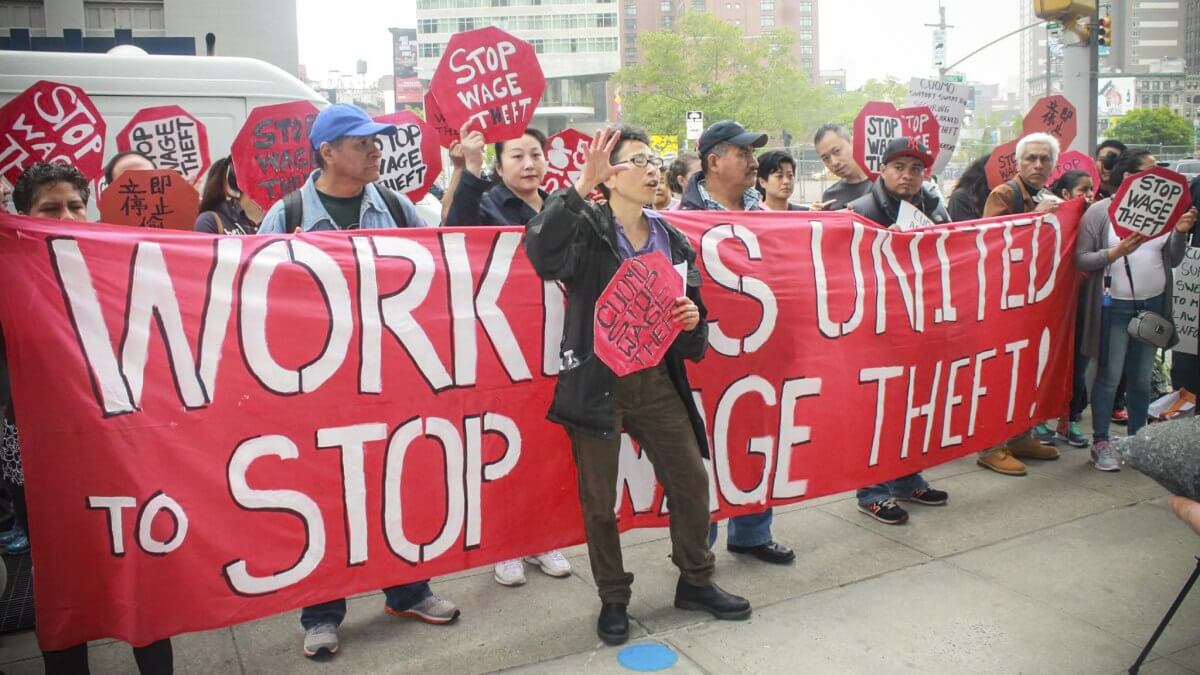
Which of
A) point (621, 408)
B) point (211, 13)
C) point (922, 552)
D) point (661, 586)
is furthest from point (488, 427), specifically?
point (211, 13)

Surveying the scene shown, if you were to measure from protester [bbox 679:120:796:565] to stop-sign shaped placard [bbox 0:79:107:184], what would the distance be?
322cm

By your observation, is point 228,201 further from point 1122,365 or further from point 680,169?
point 1122,365

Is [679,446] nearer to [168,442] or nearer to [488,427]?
[488,427]

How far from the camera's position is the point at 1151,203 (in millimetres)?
5449

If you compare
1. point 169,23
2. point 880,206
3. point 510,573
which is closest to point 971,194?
point 880,206

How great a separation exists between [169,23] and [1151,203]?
1123 cm

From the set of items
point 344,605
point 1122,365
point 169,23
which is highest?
point 169,23

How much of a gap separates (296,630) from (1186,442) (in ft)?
10.2

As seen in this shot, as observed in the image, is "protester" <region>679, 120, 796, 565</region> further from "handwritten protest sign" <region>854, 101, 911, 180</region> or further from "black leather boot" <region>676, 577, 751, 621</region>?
"handwritten protest sign" <region>854, 101, 911, 180</region>

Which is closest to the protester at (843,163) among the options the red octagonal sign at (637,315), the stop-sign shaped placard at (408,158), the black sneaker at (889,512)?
the black sneaker at (889,512)

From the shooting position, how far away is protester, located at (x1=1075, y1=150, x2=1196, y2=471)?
229 inches

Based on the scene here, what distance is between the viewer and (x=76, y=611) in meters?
3.12

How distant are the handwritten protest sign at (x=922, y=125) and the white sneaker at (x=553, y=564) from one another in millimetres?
3869

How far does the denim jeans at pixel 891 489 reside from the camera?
5164mm
